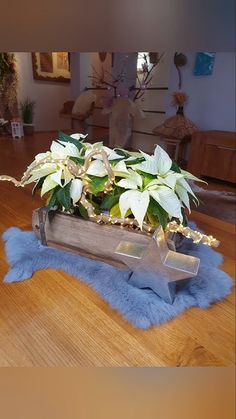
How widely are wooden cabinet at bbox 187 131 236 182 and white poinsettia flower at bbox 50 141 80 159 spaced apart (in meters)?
0.24

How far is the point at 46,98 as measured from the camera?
411 mm

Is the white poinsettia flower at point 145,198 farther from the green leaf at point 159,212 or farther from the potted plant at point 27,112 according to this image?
the potted plant at point 27,112

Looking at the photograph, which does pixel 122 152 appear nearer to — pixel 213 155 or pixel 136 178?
pixel 136 178

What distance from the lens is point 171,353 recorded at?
300 millimetres

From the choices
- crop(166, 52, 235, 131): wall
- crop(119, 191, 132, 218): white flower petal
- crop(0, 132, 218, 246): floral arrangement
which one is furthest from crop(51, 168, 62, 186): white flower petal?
crop(166, 52, 235, 131): wall

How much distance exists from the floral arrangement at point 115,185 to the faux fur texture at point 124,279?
85mm

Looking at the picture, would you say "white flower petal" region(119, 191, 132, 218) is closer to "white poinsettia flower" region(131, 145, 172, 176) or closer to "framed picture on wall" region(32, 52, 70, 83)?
"white poinsettia flower" region(131, 145, 172, 176)

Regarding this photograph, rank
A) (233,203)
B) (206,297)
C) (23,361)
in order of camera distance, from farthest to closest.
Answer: (233,203) < (206,297) < (23,361)

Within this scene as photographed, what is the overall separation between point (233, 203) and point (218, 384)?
0.56 metres

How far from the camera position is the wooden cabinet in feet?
1.75

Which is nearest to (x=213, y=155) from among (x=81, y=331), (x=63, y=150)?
(x=63, y=150)
